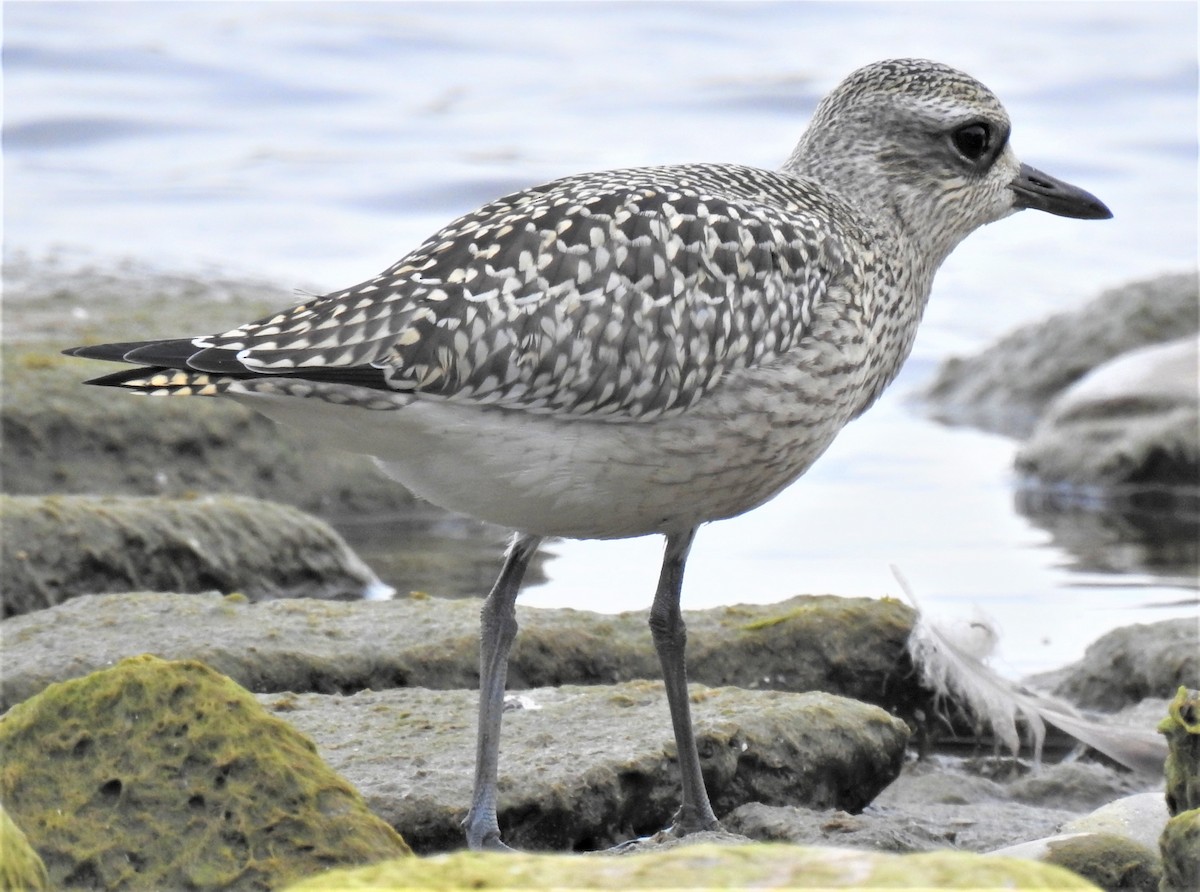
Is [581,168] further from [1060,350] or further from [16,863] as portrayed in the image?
[16,863]

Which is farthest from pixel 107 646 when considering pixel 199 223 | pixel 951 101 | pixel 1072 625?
pixel 199 223

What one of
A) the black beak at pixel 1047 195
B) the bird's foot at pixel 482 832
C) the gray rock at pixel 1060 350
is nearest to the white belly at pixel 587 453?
the bird's foot at pixel 482 832

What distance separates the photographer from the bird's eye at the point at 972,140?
267 inches

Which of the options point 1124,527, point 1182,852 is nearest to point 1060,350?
point 1124,527

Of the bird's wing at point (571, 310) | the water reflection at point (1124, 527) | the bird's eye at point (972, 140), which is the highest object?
the bird's eye at point (972, 140)

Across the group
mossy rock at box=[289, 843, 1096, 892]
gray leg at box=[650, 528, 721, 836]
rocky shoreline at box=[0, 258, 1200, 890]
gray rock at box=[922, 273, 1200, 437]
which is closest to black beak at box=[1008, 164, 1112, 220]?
rocky shoreline at box=[0, 258, 1200, 890]

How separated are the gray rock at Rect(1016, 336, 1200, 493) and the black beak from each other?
4065 millimetres

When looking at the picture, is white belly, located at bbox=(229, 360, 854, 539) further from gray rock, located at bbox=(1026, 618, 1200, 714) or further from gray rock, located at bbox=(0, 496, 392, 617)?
gray rock, located at bbox=(0, 496, 392, 617)

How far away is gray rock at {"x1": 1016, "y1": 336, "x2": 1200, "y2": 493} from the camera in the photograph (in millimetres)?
10953

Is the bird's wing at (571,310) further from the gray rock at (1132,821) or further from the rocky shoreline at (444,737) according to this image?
the gray rock at (1132,821)

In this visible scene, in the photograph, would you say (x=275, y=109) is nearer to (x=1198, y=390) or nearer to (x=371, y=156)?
Answer: (x=371, y=156)

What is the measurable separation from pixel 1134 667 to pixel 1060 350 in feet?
20.5

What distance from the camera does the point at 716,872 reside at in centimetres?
343

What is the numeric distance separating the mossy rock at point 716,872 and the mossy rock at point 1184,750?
1749 mm
